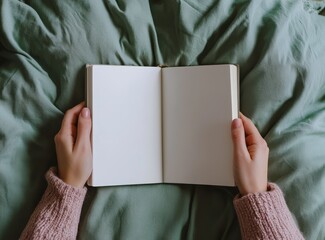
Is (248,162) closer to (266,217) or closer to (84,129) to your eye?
(266,217)

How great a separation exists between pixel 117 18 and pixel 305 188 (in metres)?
0.48

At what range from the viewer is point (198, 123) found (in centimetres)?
78

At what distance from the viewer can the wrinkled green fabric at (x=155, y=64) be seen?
769mm

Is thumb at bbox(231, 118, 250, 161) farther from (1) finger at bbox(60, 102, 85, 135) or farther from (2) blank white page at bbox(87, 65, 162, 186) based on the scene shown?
(1) finger at bbox(60, 102, 85, 135)

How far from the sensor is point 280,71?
79 cm

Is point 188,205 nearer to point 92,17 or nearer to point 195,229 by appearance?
point 195,229

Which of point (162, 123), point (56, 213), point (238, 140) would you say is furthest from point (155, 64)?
point (56, 213)

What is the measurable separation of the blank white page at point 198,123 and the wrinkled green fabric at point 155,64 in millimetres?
32

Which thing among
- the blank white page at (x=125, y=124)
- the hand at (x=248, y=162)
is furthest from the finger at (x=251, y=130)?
the blank white page at (x=125, y=124)

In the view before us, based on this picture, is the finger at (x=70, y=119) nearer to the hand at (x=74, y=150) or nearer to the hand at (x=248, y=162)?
the hand at (x=74, y=150)

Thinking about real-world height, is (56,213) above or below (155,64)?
below

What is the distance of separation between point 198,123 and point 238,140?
0.08 m

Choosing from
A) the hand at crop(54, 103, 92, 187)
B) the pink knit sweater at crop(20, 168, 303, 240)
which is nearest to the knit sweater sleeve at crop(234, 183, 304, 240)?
the pink knit sweater at crop(20, 168, 303, 240)

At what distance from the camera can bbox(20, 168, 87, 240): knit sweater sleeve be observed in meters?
0.72
